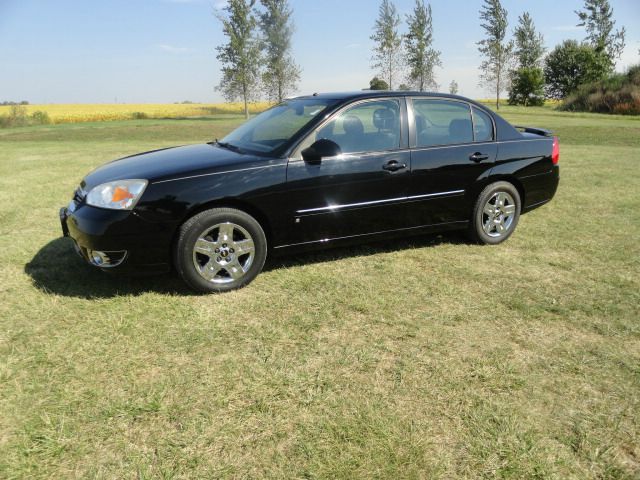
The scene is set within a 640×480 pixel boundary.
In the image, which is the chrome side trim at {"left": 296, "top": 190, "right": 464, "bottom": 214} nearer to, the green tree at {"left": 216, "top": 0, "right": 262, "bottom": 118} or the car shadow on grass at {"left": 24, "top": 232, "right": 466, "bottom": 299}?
the car shadow on grass at {"left": 24, "top": 232, "right": 466, "bottom": 299}

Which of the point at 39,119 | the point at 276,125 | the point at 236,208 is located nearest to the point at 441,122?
the point at 276,125

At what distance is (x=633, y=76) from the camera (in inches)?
1585

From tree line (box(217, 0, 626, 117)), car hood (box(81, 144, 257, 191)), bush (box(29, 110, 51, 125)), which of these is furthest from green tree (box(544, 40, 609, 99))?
car hood (box(81, 144, 257, 191))

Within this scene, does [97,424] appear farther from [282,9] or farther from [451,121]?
[282,9]

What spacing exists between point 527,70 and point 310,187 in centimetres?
5636

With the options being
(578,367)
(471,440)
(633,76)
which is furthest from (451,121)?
(633,76)

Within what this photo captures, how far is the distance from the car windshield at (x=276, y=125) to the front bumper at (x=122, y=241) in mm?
1201

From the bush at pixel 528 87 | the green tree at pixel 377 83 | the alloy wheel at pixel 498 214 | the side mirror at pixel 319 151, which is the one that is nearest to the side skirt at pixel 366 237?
the alloy wheel at pixel 498 214

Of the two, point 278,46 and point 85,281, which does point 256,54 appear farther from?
point 85,281

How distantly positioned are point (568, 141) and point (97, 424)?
58.0 ft

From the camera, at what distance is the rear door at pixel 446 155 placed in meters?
4.56

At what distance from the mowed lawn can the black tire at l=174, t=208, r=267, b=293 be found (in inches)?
5.7

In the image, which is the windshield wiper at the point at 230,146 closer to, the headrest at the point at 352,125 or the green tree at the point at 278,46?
the headrest at the point at 352,125

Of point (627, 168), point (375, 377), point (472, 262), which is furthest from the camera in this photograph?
point (627, 168)
